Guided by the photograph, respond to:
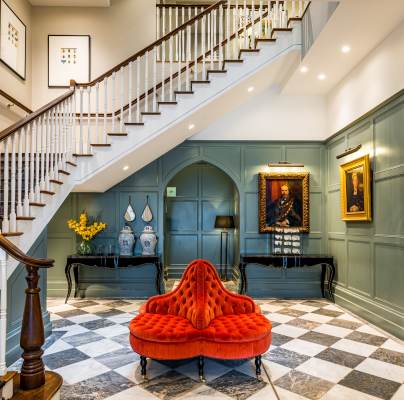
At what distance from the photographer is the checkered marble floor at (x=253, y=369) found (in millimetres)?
2750

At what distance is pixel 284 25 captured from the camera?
5129 millimetres

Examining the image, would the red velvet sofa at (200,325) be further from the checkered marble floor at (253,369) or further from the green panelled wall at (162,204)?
the green panelled wall at (162,204)

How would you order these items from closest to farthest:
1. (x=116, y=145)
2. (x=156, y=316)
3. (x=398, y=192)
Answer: (x=156, y=316) < (x=398, y=192) < (x=116, y=145)

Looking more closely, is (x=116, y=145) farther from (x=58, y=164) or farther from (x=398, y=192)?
(x=398, y=192)

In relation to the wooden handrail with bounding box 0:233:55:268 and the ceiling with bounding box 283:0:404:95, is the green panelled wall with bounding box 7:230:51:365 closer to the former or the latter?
the wooden handrail with bounding box 0:233:55:268

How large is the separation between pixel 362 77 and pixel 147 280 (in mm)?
4653

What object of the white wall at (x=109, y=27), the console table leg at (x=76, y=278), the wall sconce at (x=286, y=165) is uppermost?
the white wall at (x=109, y=27)

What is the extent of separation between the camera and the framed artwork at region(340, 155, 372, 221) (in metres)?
4.57

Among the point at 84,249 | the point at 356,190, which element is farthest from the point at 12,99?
the point at 356,190

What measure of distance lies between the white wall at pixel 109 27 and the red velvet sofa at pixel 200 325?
495cm

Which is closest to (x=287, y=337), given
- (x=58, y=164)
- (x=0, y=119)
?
(x=58, y=164)

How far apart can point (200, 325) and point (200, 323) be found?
0.02 meters

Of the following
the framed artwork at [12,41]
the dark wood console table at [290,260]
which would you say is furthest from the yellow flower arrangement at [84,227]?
the framed artwork at [12,41]

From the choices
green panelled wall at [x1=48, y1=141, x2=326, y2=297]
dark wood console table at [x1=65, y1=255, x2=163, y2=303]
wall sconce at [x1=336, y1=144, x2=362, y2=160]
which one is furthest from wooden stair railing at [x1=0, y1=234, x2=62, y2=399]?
wall sconce at [x1=336, y1=144, x2=362, y2=160]
